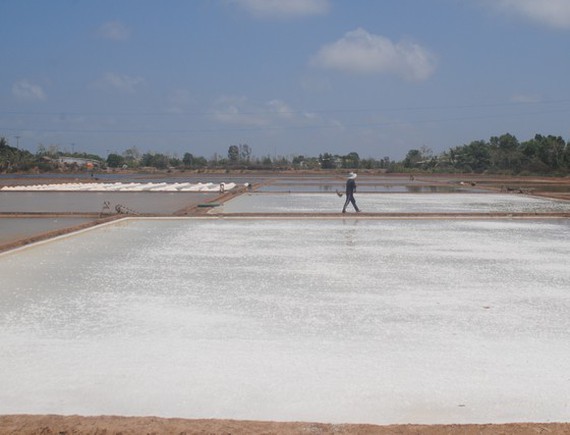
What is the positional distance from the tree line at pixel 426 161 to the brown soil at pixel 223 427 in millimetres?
53848

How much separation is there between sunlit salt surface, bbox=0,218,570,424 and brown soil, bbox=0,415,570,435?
0.34 feet

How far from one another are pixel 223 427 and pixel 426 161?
269 ft

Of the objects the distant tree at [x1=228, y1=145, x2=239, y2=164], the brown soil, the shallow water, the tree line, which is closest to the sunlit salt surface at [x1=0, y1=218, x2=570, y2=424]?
the brown soil

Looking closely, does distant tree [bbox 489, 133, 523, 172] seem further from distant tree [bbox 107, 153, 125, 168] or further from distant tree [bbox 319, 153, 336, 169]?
distant tree [bbox 107, 153, 125, 168]

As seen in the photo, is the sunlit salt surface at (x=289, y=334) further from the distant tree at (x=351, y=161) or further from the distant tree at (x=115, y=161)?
the distant tree at (x=115, y=161)

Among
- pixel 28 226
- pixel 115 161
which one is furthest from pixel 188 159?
pixel 28 226

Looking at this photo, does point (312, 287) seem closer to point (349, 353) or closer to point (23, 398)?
point (349, 353)

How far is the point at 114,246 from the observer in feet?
31.4

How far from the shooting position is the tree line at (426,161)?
58944 millimetres

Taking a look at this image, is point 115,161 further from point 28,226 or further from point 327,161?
point 28,226

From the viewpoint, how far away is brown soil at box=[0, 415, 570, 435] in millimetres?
3166

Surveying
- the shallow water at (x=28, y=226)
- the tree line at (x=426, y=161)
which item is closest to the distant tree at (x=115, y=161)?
the tree line at (x=426, y=161)

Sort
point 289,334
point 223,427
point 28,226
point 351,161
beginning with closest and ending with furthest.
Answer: point 223,427 → point 289,334 → point 28,226 → point 351,161

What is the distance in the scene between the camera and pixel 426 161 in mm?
82625
